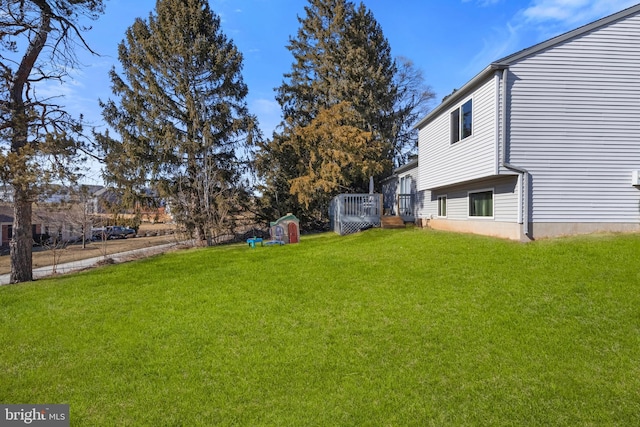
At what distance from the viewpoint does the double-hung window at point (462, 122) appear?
10.8 metres

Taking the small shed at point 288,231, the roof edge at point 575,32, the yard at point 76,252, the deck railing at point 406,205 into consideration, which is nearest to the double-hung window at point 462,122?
the roof edge at point 575,32

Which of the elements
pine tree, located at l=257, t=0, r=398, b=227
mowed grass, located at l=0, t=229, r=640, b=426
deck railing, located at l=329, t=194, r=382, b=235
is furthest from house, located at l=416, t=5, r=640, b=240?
pine tree, located at l=257, t=0, r=398, b=227

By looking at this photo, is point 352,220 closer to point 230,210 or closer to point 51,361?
point 230,210

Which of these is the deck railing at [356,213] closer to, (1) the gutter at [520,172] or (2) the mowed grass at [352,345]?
(1) the gutter at [520,172]

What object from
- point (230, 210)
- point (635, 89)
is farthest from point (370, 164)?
point (635, 89)

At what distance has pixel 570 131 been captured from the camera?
9.30 metres

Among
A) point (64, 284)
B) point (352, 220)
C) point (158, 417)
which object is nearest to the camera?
point (158, 417)

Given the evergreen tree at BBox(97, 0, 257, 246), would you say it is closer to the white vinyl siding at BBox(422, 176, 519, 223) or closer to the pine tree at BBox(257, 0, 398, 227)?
the pine tree at BBox(257, 0, 398, 227)

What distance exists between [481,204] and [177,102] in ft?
57.0

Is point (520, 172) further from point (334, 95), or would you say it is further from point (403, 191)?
point (334, 95)

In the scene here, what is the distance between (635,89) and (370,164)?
10042 millimetres

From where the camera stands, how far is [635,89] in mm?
9391

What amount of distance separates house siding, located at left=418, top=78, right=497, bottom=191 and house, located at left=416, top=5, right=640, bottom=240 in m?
0.06

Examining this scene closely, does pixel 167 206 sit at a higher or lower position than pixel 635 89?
lower
